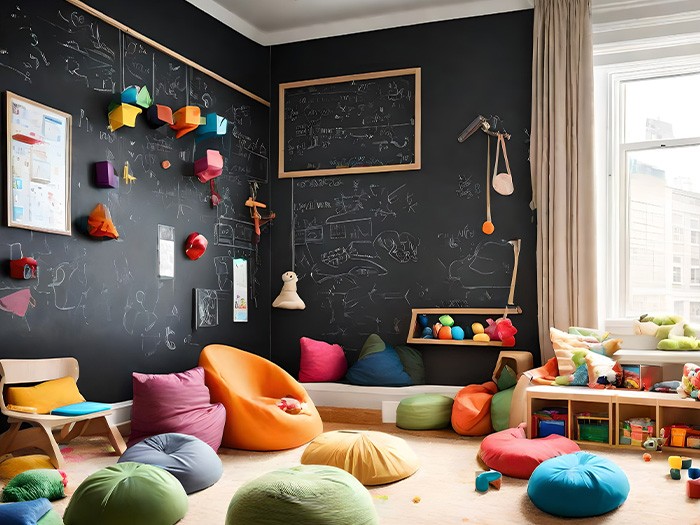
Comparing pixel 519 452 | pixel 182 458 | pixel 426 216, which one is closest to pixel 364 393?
pixel 426 216

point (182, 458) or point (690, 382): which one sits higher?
point (690, 382)

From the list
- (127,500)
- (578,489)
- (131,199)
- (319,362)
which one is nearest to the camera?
(127,500)

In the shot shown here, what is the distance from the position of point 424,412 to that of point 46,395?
2.37m

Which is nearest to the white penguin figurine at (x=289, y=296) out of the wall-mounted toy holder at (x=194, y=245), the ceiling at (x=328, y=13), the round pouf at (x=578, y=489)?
the wall-mounted toy holder at (x=194, y=245)

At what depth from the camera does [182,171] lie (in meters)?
5.18

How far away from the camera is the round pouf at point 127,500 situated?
9.27 ft

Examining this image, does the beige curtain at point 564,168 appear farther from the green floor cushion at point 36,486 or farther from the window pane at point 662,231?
the green floor cushion at point 36,486

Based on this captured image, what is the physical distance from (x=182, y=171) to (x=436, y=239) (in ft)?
6.41

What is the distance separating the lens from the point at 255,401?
4.51 metres

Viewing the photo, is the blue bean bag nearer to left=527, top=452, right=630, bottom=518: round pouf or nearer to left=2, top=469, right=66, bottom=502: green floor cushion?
left=527, top=452, right=630, bottom=518: round pouf

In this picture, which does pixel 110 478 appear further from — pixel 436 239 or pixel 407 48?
pixel 407 48

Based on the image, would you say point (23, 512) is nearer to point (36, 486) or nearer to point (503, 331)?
point (36, 486)

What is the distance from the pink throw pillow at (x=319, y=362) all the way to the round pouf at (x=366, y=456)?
1768mm

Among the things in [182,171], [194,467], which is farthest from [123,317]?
[194,467]
